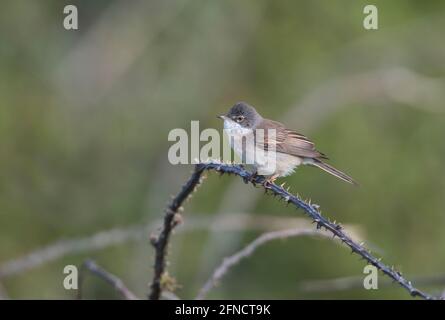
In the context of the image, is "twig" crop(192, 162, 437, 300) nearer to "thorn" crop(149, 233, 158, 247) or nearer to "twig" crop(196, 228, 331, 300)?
"twig" crop(196, 228, 331, 300)

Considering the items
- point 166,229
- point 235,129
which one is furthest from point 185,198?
point 235,129

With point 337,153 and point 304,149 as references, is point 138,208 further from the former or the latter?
point 304,149

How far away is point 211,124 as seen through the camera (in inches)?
339

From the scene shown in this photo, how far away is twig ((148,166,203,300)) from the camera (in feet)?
12.1

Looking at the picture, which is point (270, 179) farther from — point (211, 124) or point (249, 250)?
point (211, 124)

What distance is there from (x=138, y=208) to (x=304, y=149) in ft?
9.61

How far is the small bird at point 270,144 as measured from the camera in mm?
5254

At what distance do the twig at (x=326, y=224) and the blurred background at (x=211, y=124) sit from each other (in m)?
2.63

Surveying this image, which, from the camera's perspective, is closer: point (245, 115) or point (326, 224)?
point (326, 224)

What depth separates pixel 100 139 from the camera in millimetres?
8078

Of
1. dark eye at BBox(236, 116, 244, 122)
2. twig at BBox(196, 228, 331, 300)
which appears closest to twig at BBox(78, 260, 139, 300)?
Result: twig at BBox(196, 228, 331, 300)

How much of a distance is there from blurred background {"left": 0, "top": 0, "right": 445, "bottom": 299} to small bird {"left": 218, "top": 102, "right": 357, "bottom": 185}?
1026mm

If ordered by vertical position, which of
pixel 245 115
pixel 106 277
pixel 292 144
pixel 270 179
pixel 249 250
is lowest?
pixel 106 277

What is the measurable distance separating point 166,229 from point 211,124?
4.93 meters
